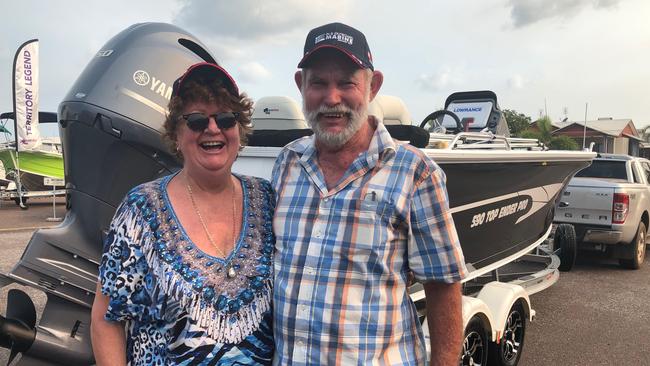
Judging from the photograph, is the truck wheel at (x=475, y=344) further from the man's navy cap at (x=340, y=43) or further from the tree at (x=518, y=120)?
the tree at (x=518, y=120)

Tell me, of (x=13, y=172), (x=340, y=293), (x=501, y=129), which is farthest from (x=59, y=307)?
(x=13, y=172)

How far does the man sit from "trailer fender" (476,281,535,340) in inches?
79.8

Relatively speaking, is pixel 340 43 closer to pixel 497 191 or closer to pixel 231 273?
pixel 231 273

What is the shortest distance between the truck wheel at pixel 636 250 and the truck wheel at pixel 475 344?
16.5ft

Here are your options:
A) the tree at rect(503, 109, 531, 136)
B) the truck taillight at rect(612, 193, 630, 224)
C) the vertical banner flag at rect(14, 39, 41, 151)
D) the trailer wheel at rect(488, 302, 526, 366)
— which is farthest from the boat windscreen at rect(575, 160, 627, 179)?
the tree at rect(503, 109, 531, 136)

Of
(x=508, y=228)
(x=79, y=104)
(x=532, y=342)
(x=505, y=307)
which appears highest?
(x=79, y=104)

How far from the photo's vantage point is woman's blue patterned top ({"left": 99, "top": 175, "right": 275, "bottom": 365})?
Result: 1401mm

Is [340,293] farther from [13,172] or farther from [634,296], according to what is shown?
[13,172]

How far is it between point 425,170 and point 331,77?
46 centimetres

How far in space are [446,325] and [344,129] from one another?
2.40 ft

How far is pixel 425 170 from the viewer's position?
5.21ft

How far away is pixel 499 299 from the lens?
360 centimetres

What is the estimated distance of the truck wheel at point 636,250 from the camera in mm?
7242

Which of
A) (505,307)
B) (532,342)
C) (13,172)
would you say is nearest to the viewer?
(505,307)
